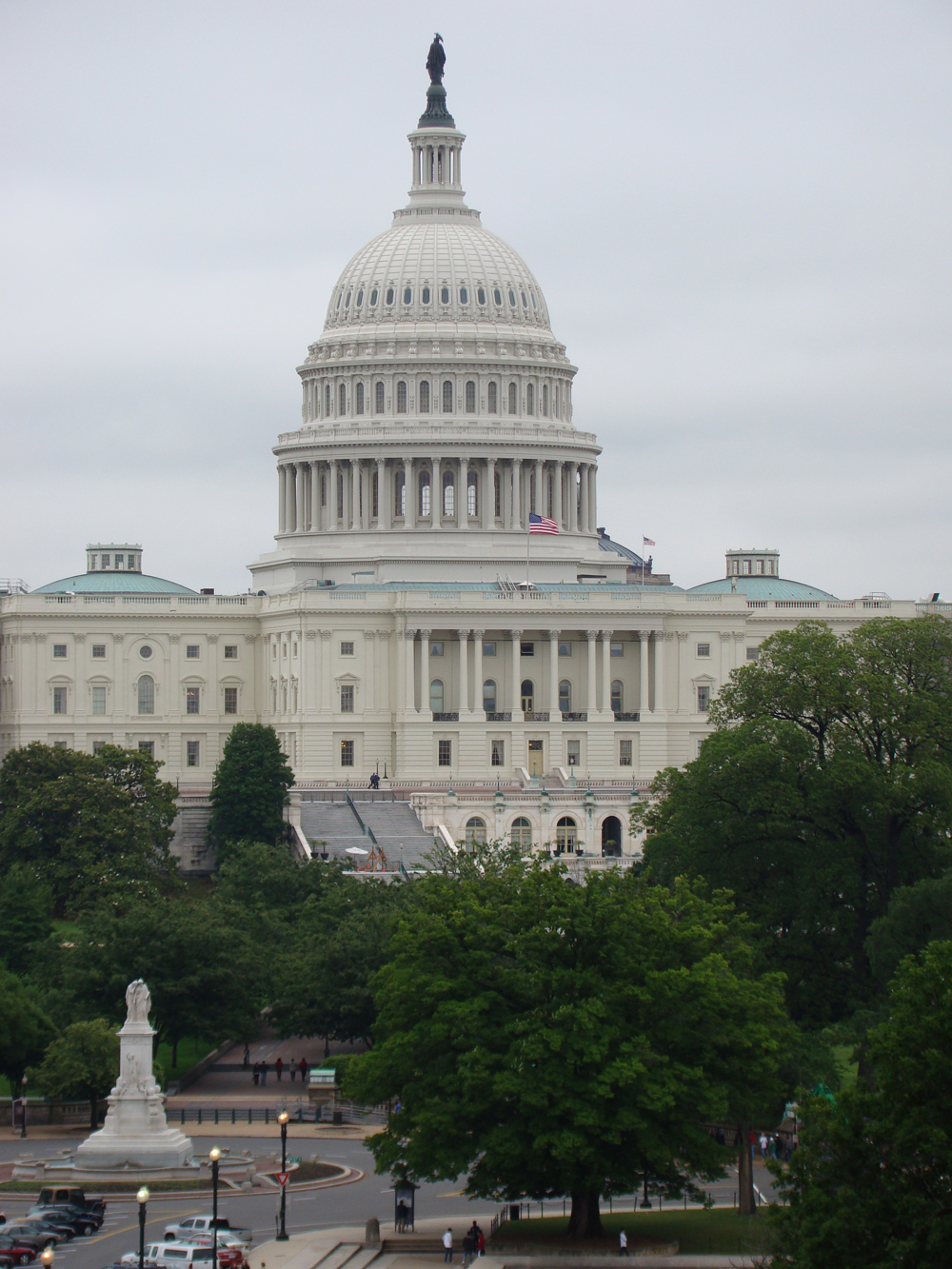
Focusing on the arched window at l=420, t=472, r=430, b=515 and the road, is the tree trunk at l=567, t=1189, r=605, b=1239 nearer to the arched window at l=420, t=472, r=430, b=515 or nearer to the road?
the road

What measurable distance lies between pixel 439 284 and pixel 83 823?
6082cm

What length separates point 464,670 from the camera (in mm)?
153250

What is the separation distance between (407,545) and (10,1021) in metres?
80.1

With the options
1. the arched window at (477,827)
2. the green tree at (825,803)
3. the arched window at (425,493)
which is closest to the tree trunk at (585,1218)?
the green tree at (825,803)

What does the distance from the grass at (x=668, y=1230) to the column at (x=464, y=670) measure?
82.5m

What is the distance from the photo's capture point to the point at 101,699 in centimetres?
15800

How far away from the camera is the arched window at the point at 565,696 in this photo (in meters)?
156

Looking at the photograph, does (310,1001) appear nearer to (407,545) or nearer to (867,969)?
(867,969)

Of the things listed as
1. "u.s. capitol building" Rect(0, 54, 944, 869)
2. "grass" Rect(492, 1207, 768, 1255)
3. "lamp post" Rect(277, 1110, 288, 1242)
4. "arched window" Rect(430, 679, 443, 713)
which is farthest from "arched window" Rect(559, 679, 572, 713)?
"grass" Rect(492, 1207, 768, 1255)

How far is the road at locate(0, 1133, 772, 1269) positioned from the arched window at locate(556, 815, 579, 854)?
194 ft

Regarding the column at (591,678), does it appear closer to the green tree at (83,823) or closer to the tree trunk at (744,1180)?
the green tree at (83,823)

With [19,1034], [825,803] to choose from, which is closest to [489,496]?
[825,803]

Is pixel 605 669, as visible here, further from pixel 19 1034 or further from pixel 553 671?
pixel 19 1034

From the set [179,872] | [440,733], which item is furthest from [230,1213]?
[440,733]
